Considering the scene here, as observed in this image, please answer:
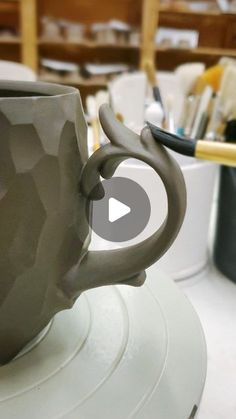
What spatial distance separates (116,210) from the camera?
29cm

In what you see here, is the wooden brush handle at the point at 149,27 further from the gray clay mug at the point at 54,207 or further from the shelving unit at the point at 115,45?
the gray clay mug at the point at 54,207

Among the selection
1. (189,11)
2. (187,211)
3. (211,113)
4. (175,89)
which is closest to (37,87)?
(187,211)

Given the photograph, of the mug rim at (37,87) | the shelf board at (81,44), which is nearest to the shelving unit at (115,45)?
the shelf board at (81,44)

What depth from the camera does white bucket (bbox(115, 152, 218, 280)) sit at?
1.36 feet

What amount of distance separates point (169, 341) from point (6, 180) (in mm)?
153

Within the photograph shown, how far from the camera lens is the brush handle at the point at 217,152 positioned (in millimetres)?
225

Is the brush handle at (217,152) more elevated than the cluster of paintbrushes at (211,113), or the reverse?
the brush handle at (217,152)

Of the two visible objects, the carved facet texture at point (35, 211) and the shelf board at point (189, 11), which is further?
the shelf board at point (189, 11)

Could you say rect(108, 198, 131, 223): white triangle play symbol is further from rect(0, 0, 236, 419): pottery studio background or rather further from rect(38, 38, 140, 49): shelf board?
rect(38, 38, 140, 49): shelf board

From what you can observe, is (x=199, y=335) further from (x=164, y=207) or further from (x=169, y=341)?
(x=164, y=207)

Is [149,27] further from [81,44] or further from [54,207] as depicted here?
[54,207]

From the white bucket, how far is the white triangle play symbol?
129mm

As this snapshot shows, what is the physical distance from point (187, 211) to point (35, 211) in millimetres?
253

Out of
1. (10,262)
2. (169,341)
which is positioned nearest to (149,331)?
(169,341)
